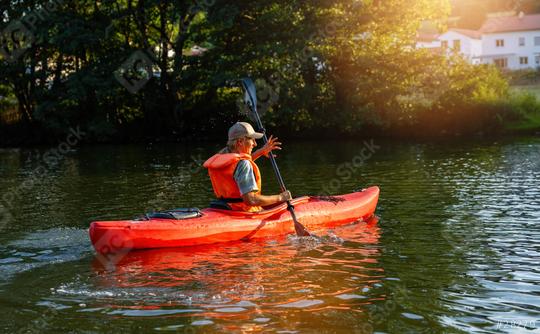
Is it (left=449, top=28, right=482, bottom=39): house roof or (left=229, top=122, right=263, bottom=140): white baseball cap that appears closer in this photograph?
(left=229, top=122, right=263, bottom=140): white baseball cap

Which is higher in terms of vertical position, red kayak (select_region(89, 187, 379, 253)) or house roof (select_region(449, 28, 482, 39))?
house roof (select_region(449, 28, 482, 39))

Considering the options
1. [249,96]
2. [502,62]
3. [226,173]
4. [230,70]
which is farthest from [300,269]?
[502,62]

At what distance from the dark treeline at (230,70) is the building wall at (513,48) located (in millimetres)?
50909

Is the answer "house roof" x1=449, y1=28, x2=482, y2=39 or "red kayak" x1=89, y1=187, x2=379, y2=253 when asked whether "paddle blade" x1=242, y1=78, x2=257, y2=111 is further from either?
"house roof" x1=449, y1=28, x2=482, y2=39

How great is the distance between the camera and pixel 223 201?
9.66 metres

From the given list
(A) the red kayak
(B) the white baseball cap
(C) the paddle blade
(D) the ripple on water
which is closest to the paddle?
(C) the paddle blade

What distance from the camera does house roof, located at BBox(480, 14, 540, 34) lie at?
76375mm

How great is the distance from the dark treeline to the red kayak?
16.3 metres

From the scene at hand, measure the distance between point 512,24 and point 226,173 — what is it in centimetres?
7554

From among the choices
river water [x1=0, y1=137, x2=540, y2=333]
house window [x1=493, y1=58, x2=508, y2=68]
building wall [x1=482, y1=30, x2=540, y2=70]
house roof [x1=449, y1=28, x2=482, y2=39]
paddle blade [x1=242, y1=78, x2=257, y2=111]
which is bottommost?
river water [x1=0, y1=137, x2=540, y2=333]

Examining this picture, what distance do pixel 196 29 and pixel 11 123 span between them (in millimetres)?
11832

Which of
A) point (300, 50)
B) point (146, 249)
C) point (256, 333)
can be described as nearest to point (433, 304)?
point (256, 333)

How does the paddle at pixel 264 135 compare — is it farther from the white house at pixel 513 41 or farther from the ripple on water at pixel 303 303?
the white house at pixel 513 41

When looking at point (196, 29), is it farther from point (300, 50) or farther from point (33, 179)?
point (33, 179)
